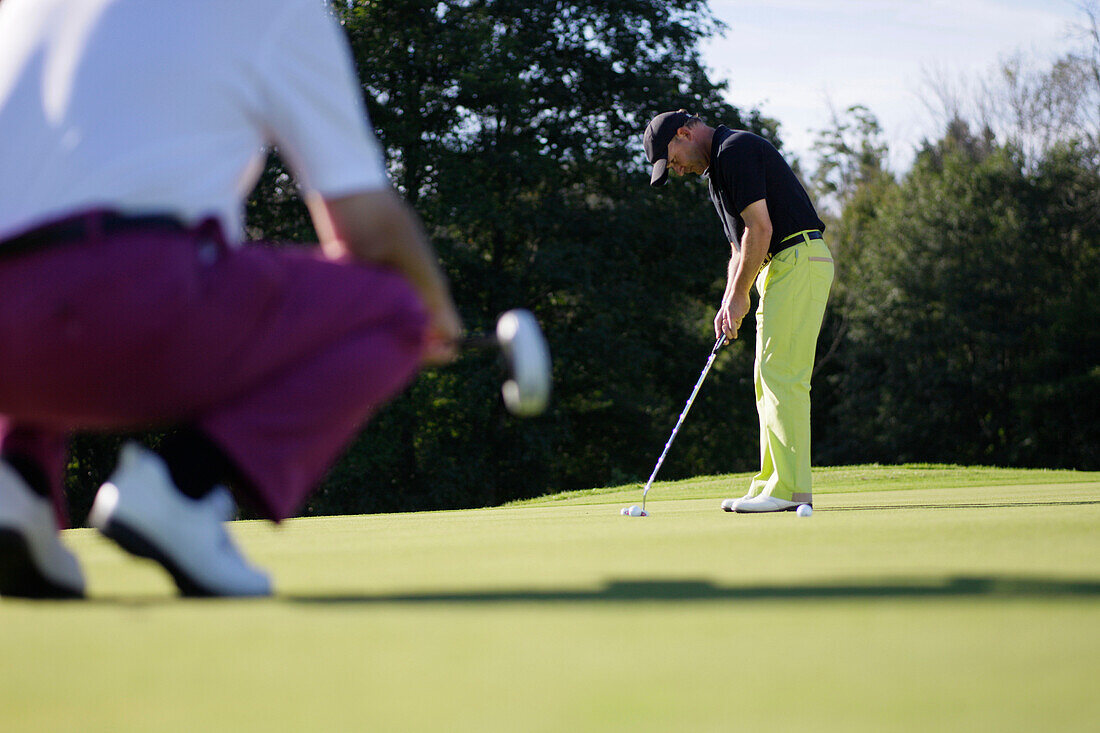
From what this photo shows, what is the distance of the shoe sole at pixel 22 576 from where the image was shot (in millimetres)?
2420

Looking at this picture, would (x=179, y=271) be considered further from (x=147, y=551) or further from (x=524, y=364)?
(x=524, y=364)

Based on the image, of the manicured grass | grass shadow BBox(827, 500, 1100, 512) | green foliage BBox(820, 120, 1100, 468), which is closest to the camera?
the manicured grass

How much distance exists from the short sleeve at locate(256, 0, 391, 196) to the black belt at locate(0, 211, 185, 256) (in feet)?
1.08

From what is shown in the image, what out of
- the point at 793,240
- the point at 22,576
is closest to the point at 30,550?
the point at 22,576

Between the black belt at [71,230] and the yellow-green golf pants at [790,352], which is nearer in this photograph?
the black belt at [71,230]

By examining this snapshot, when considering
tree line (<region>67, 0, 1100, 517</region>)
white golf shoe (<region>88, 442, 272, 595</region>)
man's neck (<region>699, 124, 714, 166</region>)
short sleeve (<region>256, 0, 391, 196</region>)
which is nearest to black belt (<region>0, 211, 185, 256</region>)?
short sleeve (<region>256, 0, 391, 196</region>)

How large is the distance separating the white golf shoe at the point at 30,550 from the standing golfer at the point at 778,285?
378 cm

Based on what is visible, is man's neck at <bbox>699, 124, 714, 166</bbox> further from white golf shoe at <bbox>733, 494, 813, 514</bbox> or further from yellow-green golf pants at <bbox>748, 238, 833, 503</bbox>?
white golf shoe at <bbox>733, 494, 813, 514</bbox>

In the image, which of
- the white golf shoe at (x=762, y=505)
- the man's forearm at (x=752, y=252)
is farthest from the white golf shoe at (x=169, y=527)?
the man's forearm at (x=752, y=252)

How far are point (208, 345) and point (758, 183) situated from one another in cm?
402

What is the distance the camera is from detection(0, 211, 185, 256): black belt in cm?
226

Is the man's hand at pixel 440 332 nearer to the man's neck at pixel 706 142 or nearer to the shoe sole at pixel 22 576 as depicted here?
the shoe sole at pixel 22 576

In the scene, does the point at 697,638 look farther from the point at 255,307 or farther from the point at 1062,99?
the point at 1062,99

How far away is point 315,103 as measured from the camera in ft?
7.89
